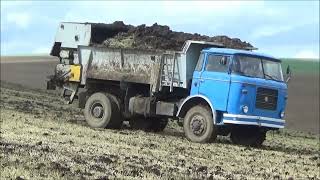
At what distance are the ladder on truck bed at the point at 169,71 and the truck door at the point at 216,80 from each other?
0.82m

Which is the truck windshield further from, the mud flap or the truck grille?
the mud flap

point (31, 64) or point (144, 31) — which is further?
point (31, 64)

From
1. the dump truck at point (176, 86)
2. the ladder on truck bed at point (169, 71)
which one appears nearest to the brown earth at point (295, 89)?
the dump truck at point (176, 86)

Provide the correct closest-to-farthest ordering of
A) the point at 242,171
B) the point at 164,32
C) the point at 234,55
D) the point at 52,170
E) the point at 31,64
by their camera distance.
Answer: the point at 52,170, the point at 242,171, the point at 234,55, the point at 164,32, the point at 31,64

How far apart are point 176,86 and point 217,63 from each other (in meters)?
1.30

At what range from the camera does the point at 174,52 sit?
16.3 meters

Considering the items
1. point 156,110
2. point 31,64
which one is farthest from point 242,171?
point 31,64

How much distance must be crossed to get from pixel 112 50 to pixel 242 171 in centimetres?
754

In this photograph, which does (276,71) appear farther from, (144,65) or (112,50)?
(112,50)

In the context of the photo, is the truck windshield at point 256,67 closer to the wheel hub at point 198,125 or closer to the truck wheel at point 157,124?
the wheel hub at point 198,125

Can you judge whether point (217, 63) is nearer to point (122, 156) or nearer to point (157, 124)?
point (157, 124)

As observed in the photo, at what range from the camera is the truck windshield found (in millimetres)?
15547

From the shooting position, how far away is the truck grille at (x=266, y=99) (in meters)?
15.5

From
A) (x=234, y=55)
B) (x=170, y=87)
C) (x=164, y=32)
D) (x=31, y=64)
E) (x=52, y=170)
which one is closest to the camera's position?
(x=52, y=170)
